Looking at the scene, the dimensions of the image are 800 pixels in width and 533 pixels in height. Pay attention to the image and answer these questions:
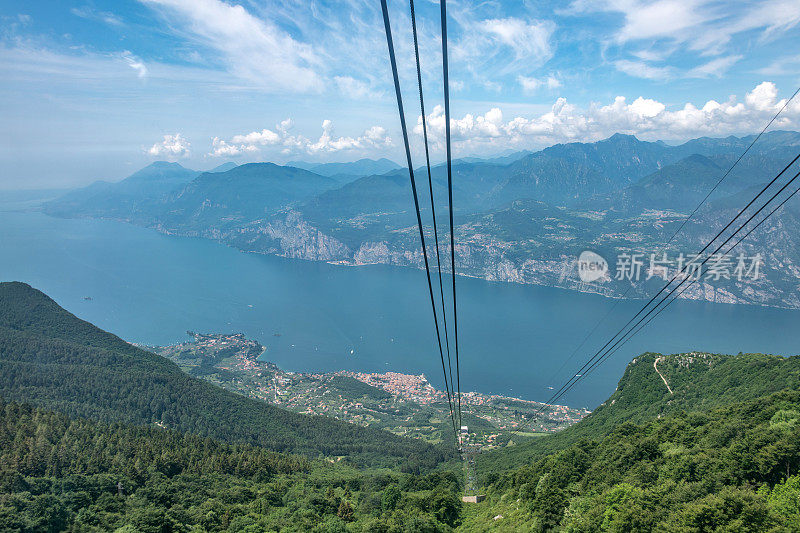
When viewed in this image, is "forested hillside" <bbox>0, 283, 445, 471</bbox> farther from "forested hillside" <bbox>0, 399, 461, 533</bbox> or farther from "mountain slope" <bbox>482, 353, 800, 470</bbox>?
"forested hillside" <bbox>0, 399, 461, 533</bbox>

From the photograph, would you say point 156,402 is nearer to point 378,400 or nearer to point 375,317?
point 378,400

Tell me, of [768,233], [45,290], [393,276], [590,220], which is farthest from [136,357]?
[590,220]

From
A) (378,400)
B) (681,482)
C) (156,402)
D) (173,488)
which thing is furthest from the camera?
(378,400)

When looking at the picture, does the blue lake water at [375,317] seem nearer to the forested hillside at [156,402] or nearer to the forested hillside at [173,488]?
the forested hillside at [156,402]

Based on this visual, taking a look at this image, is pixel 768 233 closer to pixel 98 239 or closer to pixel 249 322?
pixel 249 322

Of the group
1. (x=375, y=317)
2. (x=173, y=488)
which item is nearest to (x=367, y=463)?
(x=173, y=488)
